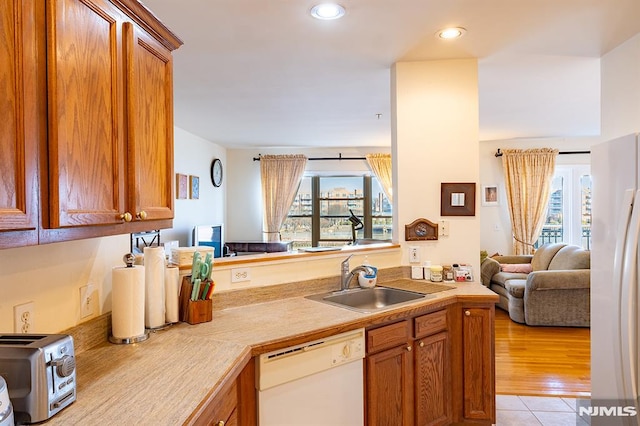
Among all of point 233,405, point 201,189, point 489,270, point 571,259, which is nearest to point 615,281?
point 233,405

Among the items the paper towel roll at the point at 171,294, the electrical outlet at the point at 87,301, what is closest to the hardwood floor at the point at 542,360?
the paper towel roll at the point at 171,294

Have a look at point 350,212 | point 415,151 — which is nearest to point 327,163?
point 350,212

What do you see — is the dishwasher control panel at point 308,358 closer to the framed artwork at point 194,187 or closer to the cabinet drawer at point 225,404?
the cabinet drawer at point 225,404

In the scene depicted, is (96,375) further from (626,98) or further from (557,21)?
(626,98)

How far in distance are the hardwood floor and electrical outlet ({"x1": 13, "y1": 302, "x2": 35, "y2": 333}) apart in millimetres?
3033

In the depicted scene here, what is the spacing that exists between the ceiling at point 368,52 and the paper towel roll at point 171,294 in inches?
53.1

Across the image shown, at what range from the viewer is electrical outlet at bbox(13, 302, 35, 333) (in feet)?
4.00

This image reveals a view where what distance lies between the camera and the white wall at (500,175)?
247 inches

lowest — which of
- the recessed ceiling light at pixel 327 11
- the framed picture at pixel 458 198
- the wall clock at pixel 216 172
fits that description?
the framed picture at pixel 458 198

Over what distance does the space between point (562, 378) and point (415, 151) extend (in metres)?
2.22

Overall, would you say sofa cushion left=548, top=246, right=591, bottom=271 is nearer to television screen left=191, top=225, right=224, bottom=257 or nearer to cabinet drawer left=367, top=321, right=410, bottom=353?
cabinet drawer left=367, top=321, right=410, bottom=353

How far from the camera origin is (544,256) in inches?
210

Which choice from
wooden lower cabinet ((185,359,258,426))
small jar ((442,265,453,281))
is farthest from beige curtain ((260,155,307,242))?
wooden lower cabinet ((185,359,258,426))

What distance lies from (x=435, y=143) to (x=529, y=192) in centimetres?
416
